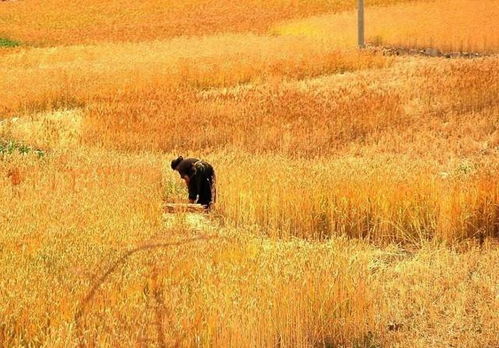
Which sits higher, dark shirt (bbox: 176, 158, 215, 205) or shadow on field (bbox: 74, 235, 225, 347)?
shadow on field (bbox: 74, 235, 225, 347)

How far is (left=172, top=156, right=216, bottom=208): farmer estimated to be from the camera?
770cm

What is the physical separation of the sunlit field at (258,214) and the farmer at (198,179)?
7.0 inches

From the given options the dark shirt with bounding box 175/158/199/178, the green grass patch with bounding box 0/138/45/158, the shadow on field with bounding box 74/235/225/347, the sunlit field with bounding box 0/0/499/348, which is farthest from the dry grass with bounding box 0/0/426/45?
the shadow on field with bounding box 74/235/225/347

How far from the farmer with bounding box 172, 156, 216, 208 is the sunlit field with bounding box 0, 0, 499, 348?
0.18 metres

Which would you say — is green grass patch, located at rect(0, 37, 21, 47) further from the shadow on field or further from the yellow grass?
the shadow on field

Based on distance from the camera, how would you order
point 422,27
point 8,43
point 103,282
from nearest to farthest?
point 103,282 → point 422,27 → point 8,43

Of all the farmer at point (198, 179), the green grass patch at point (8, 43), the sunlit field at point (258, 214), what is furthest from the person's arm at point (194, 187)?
the green grass patch at point (8, 43)

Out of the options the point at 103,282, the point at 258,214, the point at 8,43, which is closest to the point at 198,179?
the point at 258,214

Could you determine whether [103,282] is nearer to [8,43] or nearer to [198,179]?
[198,179]

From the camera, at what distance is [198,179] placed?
7.69m

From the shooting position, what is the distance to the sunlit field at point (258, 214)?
4227 mm

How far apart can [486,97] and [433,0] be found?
30.1m

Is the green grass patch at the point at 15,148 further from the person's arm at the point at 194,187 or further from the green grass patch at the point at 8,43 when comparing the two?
the green grass patch at the point at 8,43

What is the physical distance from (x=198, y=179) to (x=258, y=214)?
2.28 feet
